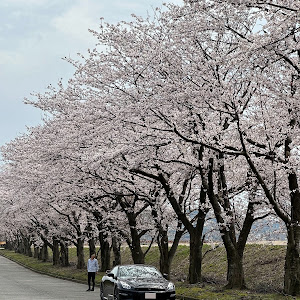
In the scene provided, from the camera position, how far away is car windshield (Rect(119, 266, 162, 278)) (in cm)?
1594

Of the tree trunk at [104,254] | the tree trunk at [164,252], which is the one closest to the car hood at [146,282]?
the tree trunk at [164,252]

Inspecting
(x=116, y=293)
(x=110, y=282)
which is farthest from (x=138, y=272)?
(x=116, y=293)

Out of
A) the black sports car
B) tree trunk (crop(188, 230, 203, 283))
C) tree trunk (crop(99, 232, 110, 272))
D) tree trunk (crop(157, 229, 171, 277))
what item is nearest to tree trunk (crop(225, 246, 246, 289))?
Answer: tree trunk (crop(188, 230, 203, 283))

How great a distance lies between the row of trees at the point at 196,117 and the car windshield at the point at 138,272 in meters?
3.29

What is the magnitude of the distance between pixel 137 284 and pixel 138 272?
1469 millimetres

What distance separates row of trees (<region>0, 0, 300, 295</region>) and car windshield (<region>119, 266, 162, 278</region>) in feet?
10.8

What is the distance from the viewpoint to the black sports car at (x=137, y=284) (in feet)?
47.5

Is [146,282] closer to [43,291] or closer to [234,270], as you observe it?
[234,270]

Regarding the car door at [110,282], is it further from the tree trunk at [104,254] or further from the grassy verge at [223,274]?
the tree trunk at [104,254]

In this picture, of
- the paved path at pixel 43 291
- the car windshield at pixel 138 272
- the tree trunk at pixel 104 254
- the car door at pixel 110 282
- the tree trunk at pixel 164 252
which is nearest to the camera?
the car door at pixel 110 282

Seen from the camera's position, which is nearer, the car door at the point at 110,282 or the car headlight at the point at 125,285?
the car headlight at the point at 125,285

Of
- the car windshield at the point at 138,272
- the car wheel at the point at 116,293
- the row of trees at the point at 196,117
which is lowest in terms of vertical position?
the car wheel at the point at 116,293

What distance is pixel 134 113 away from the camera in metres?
16.5

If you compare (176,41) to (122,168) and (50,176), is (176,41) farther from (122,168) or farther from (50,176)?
(50,176)
